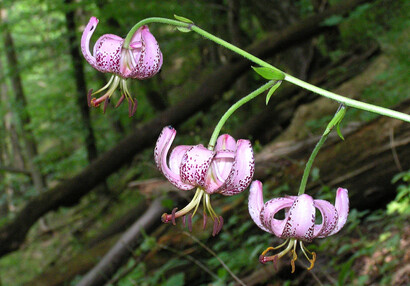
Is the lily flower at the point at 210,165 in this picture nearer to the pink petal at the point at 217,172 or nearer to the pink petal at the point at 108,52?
the pink petal at the point at 217,172

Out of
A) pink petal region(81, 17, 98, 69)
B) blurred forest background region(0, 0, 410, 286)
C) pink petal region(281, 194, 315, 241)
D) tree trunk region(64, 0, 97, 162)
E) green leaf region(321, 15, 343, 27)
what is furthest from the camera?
tree trunk region(64, 0, 97, 162)

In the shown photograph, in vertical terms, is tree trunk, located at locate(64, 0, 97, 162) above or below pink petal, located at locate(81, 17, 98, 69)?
below

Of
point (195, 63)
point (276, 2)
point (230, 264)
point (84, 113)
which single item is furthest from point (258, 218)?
point (195, 63)

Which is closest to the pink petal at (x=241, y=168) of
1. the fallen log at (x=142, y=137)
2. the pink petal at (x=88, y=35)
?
the pink petal at (x=88, y=35)

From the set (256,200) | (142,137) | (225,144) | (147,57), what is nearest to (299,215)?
(256,200)

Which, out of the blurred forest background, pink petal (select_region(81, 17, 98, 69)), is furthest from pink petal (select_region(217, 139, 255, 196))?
the blurred forest background

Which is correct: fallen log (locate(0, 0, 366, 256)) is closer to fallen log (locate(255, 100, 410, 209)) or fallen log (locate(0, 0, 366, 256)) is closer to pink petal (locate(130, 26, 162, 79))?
fallen log (locate(255, 100, 410, 209))

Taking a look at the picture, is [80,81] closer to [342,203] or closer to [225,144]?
[225,144]
